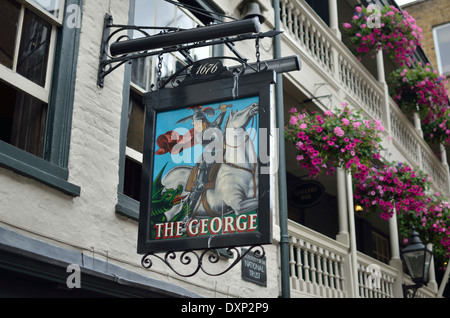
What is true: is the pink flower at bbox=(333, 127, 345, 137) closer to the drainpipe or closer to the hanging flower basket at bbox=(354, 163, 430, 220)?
the drainpipe

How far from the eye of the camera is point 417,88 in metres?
13.4

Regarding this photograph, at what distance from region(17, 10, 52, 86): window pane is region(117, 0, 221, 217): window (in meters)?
0.90

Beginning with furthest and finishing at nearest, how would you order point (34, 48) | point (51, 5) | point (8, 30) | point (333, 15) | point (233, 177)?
point (333, 15)
point (51, 5)
point (34, 48)
point (8, 30)
point (233, 177)

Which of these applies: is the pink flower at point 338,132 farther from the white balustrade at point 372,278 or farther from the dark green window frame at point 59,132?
the dark green window frame at point 59,132

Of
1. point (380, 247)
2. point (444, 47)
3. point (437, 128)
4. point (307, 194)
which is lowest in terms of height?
point (307, 194)

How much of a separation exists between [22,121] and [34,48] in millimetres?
605

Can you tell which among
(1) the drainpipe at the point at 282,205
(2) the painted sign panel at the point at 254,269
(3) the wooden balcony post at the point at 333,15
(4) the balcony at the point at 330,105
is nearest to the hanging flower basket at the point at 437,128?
(4) the balcony at the point at 330,105

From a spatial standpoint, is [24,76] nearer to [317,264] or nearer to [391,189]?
[317,264]

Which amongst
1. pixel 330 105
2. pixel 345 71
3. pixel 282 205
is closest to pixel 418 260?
pixel 330 105

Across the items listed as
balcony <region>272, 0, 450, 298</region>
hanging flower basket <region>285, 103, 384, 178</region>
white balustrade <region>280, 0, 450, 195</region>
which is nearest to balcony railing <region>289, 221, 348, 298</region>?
balcony <region>272, 0, 450, 298</region>

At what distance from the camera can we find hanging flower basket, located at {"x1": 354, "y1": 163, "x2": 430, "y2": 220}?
380 inches
